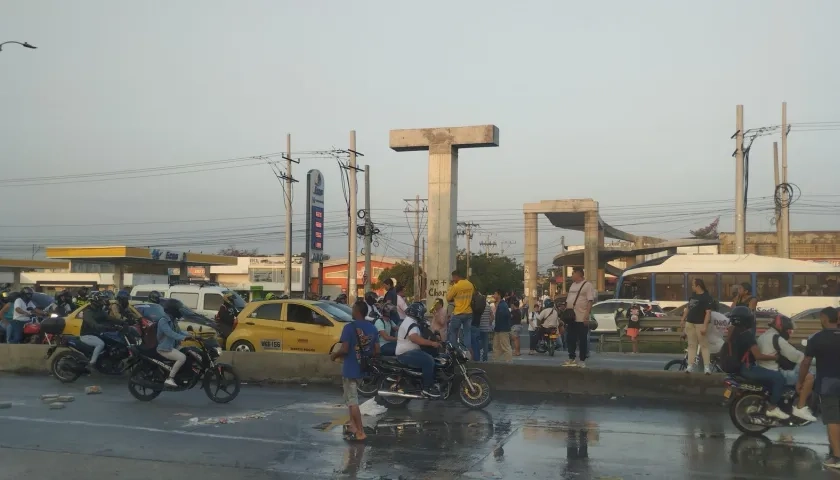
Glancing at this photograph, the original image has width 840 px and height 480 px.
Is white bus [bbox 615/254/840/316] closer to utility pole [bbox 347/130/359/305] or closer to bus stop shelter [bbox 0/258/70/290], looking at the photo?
utility pole [bbox 347/130/359/305]

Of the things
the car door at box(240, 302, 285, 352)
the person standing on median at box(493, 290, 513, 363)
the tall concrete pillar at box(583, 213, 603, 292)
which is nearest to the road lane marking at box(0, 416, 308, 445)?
the car door at box(240, 302, 285, 352)

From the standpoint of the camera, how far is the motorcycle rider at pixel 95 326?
1482 centimetres

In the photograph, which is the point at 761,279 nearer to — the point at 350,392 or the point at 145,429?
the point at 350,392

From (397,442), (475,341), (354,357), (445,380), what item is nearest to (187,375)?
(445,380)

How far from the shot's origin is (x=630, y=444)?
945 centimetres

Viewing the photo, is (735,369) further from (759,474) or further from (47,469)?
(47,469)

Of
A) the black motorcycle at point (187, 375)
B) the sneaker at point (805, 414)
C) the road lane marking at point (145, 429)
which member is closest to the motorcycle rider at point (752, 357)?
the sneaker at point (805, 414)

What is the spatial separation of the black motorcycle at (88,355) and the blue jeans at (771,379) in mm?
10649

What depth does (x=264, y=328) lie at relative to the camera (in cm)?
1744

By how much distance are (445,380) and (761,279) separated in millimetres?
26756

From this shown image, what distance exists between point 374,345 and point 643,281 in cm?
2889

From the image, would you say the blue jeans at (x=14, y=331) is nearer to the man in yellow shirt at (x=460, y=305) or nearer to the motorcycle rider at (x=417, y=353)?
the man in yellow shirt at (x=460, y=305)

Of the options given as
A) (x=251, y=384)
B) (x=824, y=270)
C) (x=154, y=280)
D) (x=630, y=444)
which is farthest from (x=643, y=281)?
(x=154, y=280)

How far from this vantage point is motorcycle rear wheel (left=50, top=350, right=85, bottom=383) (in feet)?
48.9
